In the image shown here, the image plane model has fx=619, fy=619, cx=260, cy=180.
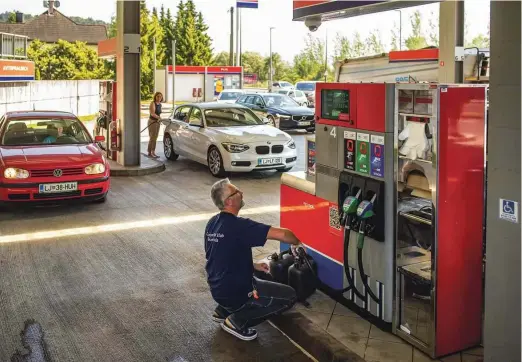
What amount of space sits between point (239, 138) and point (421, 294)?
341 inches

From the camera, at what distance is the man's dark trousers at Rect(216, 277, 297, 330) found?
5.05 meters

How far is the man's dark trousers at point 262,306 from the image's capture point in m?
5.05

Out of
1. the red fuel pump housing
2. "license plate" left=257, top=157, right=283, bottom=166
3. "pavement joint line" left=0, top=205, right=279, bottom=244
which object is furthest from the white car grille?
the red fuel pump housing

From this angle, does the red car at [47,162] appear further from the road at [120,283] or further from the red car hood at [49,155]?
the road at [120,283]

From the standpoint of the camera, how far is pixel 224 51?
102750 millimetres

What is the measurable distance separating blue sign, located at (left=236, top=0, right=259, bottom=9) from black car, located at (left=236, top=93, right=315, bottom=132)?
4151 millimetres

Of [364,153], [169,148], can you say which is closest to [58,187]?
[364,153]

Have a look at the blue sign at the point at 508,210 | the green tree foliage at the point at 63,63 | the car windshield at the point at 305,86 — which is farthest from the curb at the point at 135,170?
the car windshield at the point at 305,86

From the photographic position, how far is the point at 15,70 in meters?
30.1

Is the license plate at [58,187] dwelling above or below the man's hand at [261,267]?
above

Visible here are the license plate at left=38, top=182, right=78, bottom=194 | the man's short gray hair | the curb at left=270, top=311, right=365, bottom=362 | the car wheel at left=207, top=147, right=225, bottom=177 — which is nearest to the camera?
the curb at left=270, top=311, right=365, bottom=362

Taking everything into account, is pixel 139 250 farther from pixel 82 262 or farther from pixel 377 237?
pixel 377 237

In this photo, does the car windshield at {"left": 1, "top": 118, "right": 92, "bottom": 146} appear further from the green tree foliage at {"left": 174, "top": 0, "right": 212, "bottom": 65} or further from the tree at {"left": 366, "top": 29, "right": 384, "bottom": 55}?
the green tree foliage at {"left": 174, "top": 0, "right": 212, "bottom": 65}

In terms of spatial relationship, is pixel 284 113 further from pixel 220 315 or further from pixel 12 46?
pixel 220 315
